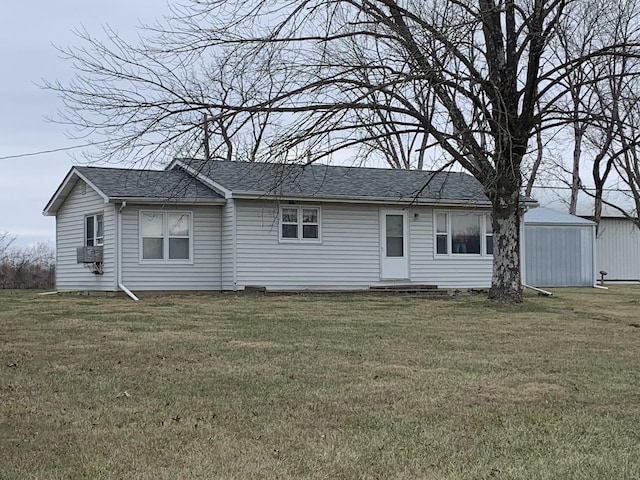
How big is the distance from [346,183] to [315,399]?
16.3 metres

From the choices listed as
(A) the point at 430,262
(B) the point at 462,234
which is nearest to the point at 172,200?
(A) the point at 430,262

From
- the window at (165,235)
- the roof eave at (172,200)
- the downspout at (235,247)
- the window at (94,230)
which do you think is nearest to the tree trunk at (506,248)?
the downspout at (235,247)

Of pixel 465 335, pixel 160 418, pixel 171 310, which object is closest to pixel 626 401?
pixel 160 418

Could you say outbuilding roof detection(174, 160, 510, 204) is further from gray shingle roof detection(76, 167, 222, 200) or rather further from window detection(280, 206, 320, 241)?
window detection(280, 206, 320, 241)

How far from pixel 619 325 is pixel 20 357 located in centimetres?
978

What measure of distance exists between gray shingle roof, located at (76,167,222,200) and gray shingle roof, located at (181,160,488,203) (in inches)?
19.4

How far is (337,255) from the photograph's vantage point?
862 inches

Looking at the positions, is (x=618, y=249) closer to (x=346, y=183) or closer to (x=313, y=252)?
(x=346, y=183)

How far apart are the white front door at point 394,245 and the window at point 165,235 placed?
209 inches

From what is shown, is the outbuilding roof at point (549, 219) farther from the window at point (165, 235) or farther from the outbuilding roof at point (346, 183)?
A: the window at point (165, 235)

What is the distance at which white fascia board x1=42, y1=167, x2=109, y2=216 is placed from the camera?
22.0 meters

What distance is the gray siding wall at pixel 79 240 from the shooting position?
20562 millimetres

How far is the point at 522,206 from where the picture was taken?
78.0ft

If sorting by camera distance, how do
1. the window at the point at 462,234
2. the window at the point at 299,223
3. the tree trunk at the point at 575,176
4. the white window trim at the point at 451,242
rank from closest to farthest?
1. the window at the point at 299,223
2. the white window trim at the point at 451,242
3. the window at the point at 462,234
4. the tree trunk at the point at 575,176
